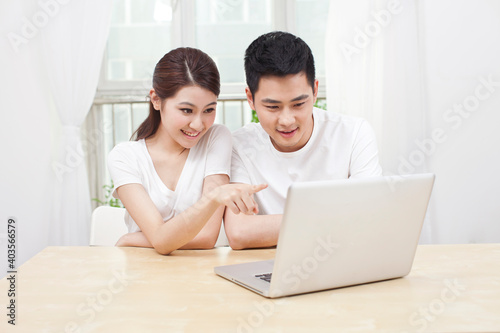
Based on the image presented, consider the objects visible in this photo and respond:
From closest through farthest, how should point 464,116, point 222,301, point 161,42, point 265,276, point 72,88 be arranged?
1. point 222,301
2. point 265,276
3. point 464,116
4. point 72,88
5. point 161,42

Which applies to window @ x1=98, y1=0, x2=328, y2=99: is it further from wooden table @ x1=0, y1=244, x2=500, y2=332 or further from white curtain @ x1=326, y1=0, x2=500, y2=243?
wooden table @ x1=0, y1=244, x2=500, y2=332

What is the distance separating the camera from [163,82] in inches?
62.2

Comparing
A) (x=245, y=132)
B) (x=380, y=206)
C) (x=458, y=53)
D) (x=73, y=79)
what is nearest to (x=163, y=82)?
(x=245, y=132)

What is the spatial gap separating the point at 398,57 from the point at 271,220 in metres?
1.70

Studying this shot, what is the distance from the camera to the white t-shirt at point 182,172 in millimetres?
1598

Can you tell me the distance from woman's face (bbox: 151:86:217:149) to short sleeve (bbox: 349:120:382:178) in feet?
1.59

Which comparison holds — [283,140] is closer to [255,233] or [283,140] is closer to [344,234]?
[255,233]

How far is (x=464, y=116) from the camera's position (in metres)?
2.72

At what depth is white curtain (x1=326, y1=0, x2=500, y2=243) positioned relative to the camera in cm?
272

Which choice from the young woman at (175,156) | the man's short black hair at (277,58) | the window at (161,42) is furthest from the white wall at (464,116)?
Answer: the young woman at (175,156)

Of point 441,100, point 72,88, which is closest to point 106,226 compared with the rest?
point 72,88

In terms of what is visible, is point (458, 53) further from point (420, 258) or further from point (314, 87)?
point (420, 258)

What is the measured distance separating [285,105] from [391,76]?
1.49 m

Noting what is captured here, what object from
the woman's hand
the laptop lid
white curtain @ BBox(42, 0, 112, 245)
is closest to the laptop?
A: the laptop lid
